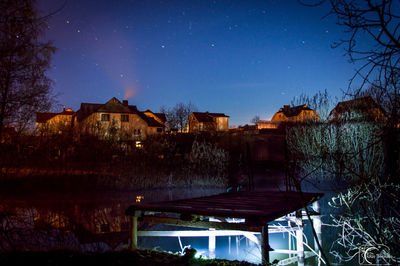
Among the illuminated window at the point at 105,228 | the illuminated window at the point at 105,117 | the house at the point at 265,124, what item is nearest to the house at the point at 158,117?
the illuminated window at the point at 105,117

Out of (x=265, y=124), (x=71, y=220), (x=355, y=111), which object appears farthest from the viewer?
(x=265, y=124)

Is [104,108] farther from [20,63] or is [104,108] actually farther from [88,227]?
[20,63]

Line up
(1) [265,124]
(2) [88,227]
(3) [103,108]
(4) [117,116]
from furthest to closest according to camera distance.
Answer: (1) [265,124]
(4) [117,116]
(3) [103,108]
(2) [88,227]

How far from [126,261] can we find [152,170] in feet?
56.4

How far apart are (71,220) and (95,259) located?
10.3 metres

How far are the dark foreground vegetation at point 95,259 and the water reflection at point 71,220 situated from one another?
2.86 m

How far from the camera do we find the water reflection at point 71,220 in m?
8.60

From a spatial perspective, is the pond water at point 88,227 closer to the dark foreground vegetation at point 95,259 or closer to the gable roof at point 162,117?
the dark foreground vegetation at point 95,259

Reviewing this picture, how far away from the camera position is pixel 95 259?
13.6ft

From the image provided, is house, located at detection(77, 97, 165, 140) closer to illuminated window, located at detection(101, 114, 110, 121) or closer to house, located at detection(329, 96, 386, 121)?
illuminated window, located at detection(101, 114, 110, 121)

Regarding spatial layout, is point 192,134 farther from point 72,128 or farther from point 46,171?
point 46,171

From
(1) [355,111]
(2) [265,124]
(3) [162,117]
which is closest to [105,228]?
(1) [355,111]

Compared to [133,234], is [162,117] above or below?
above

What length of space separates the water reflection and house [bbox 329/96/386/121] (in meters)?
9.10
